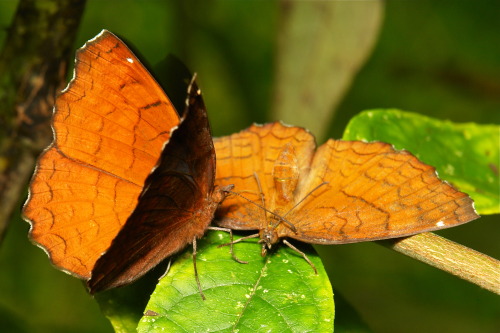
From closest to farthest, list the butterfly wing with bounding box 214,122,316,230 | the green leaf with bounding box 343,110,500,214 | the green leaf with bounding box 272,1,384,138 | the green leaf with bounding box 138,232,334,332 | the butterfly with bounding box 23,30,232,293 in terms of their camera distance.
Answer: the green leaf with bounding box 138,232,334,332, the butterfly with bounding box 23,30,232,293, the green leaf with bounding box 343,110,500,214, the butterfly wing with bounding box 214,122,316,230, the green leaf with bounding box 272,1,384,138

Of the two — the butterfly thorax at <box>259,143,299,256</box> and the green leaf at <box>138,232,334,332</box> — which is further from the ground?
the butterfly thorax at <box>259,143,299,256</box>

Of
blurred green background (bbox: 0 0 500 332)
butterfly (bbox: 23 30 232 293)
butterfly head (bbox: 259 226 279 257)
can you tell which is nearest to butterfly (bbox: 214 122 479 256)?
butterfly head (bbox: 259 226 279 257)

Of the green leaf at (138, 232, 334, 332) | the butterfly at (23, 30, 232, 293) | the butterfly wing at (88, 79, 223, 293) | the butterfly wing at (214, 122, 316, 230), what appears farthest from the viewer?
the butterfly wing at (214, 122, 316, 230)

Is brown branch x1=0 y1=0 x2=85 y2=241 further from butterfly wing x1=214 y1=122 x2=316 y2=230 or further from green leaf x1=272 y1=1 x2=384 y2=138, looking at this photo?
green leaf x1=272 y1=1 x2=384 y2=138

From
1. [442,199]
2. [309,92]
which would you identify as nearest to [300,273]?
[442,199]

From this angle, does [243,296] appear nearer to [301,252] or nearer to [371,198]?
[301,252]

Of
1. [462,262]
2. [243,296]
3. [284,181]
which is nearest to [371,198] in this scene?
[284,181]

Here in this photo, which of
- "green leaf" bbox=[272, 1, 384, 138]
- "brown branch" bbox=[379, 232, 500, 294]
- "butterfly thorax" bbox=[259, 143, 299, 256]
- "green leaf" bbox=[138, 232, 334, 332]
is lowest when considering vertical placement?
"green leaf" bbox=[138, 232, 334, 332]
